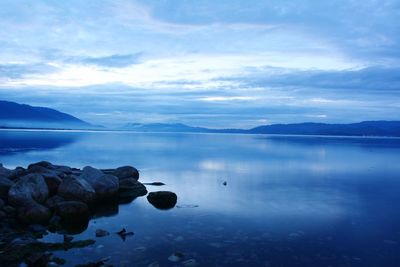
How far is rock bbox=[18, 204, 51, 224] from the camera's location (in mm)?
16031

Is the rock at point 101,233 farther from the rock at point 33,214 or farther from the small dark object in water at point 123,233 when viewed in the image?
the rock at point 33,214

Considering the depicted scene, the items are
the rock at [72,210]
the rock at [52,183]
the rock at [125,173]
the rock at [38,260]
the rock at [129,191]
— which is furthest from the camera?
the rock at [125,173]

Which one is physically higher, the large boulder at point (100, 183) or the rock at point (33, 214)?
the large boulder at point (100, 183)

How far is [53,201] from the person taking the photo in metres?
17.9

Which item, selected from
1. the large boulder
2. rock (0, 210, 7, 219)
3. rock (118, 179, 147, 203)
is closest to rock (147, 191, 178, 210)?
rock (118, 179, 147, 203)

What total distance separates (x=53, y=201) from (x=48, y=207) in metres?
0.46

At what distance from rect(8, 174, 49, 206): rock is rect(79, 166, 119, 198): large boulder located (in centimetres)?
345

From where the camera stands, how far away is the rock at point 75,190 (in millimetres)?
18641

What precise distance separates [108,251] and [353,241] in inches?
396

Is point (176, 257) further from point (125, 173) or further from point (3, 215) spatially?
point (125, 173)

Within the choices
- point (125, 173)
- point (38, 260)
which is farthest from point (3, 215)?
point (125, 173)

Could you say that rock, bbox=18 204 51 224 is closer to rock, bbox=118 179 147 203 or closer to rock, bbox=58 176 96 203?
rock, bbox=58 176 96 203

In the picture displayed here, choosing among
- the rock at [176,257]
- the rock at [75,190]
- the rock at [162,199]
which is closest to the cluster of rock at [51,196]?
the rock at [75,190]

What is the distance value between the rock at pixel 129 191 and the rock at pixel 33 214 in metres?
6.17
